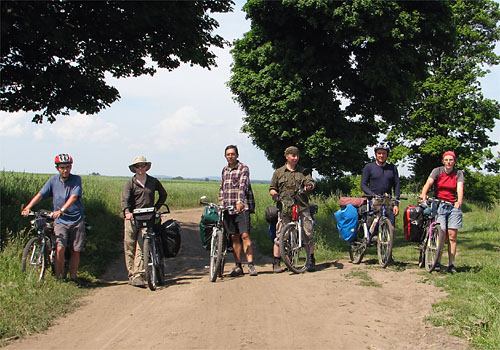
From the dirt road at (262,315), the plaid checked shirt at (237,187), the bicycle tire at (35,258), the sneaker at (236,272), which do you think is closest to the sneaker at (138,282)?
the dirt road at (262,315)

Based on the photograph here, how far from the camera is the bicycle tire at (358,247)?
30.2ft

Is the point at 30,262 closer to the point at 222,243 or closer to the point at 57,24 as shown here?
the point at 222,243

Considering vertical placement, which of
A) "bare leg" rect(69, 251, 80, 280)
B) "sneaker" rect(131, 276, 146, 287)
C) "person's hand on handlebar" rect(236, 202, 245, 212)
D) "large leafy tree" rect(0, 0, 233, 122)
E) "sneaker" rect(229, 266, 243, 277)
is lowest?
"sneaker" rect(131, 276, 146, 287)

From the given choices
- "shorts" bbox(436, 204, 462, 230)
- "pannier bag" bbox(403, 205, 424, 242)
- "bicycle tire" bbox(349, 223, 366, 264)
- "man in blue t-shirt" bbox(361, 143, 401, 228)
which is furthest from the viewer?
"bicycle tire" bbox(349, 223, 366, 264)

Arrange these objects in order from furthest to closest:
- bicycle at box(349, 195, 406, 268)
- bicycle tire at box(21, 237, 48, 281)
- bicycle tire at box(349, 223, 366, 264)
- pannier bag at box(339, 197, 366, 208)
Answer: pannier bag at box(339, 197, 366, 208) → bicycle tire at box(349, 223, 366, 264) → bicycle at box(349, 195, 406, 268) → bicycle tire at box(21, 237, 48, 281)

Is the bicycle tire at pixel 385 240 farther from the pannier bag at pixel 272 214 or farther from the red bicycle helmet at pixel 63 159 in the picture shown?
the red bicycle helmet at pixel 63 159

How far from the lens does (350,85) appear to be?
25.7 m

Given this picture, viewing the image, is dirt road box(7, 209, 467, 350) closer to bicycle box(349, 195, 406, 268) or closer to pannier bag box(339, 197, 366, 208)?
bicycle box(349, 195, 406, 268)

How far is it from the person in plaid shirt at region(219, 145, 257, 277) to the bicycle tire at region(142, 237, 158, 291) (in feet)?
4.80

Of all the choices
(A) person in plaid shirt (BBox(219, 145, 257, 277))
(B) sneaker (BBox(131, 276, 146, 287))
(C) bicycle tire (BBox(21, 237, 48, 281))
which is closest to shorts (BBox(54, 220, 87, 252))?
(C) bicycle tire (BBox(21, 237, 48, 281))

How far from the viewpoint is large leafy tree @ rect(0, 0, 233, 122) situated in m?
9.37

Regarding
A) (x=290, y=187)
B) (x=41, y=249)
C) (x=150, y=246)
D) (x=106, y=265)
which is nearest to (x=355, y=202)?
(x=290, y=187)

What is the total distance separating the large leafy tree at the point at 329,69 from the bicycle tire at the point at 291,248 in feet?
48.9

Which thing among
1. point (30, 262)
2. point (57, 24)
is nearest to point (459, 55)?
point (57, 24)
